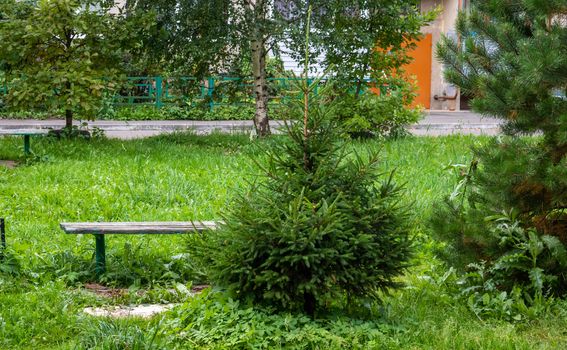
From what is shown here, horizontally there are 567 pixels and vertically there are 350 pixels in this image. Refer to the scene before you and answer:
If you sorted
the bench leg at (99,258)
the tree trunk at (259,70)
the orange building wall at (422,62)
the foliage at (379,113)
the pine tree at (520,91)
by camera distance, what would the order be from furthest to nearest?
Result: the orange building wall at (422,62), the foliage at (379,113), the tree trunk at (259,70), the bench leg at (99,258), the pine tree at (520,91)

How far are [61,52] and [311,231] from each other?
11.8m

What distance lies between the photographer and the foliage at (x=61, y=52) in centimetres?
1534

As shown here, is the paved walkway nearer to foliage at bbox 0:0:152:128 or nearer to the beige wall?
the beige wall

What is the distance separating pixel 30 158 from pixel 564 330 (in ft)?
32.0

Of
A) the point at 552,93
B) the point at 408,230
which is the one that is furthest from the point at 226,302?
the point at 552,93

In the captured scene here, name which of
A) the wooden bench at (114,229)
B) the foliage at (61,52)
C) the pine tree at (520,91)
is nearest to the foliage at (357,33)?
the foliage at (61,52)

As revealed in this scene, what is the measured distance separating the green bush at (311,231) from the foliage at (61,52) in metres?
9.93

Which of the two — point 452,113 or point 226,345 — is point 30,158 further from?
point 452,113

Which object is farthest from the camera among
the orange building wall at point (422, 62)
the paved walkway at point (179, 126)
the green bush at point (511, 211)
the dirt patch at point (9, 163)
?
the orange building wall at point (422, 62)

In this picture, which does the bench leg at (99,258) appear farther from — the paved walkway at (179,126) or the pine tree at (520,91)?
the paved walkway at (179,126)

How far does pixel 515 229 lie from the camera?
20.4 ft

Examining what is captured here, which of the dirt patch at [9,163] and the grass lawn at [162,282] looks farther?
the dirt patch at [9,163]

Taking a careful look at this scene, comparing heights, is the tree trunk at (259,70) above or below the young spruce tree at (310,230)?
above

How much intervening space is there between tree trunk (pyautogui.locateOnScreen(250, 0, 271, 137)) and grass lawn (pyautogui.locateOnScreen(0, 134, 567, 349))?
13.3 feet
